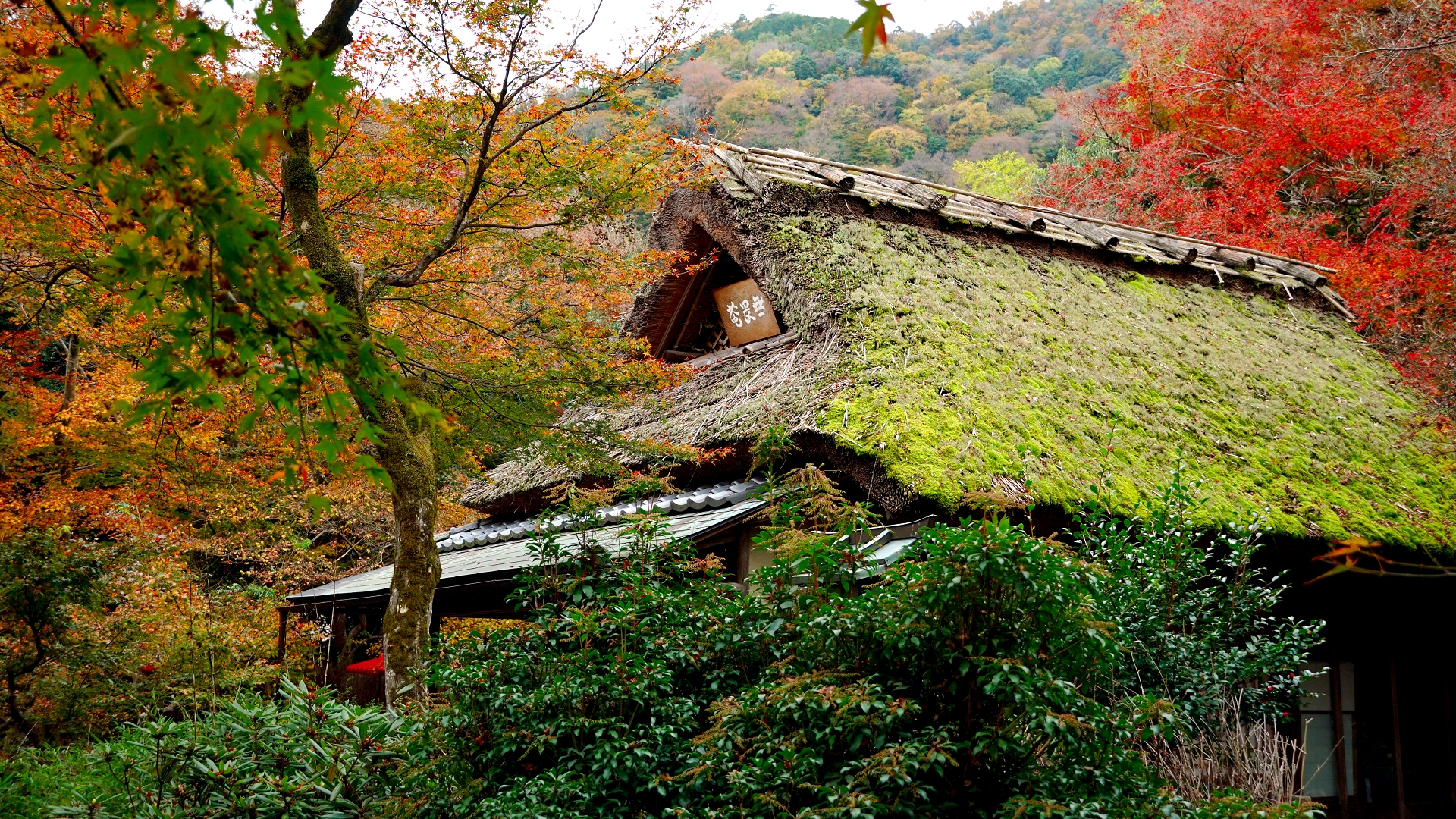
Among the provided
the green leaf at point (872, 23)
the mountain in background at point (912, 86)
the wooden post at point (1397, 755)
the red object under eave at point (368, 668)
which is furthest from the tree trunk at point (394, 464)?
the mountain in background at point (912, 86)

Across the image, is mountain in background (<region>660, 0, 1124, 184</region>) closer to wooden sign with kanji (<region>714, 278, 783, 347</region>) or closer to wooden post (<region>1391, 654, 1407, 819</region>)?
wooden sign with kanji (<region>714, 278, 783, 347</region>)

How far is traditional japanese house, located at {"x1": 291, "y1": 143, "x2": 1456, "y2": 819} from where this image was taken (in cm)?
534

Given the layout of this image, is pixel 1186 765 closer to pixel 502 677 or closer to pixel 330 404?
pixel 502 677

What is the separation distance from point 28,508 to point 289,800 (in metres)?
6.50

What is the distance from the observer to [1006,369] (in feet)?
20.2

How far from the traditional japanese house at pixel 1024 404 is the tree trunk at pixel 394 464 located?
0.79 m

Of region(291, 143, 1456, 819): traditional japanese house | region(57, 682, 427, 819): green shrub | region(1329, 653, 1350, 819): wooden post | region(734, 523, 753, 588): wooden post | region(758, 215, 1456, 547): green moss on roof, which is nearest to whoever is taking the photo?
region(57, 682, 427, 819): green shrub

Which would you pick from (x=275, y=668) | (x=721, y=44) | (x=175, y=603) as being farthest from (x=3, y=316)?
(x=721, y=44)

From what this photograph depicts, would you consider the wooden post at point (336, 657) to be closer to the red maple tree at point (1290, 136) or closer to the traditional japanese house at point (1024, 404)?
the traditional japanese house at point (1024, 404)

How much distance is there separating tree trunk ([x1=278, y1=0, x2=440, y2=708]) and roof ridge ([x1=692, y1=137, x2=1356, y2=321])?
2.35 meters

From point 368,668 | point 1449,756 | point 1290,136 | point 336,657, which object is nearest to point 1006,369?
point 1449,756

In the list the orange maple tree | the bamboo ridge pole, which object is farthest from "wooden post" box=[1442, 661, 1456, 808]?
the orange maple tree

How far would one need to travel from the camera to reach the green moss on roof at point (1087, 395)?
5215 mm

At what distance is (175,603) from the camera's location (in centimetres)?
847
